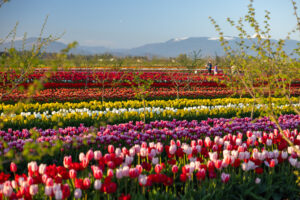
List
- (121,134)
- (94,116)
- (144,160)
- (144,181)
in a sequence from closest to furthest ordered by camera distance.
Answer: (144,181)
(144,160)
(121,134)
(94,116)

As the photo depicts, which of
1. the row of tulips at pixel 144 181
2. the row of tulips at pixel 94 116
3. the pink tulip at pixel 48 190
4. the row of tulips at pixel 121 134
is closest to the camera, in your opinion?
the pink tulip at pixel 48 190

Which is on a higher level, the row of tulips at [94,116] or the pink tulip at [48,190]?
the pink tulip at [48,190]

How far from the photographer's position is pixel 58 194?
2.38 meters

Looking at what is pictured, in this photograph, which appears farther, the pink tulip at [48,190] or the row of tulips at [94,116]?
the row of tulips at [94,116]

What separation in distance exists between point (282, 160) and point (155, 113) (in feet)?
15.6

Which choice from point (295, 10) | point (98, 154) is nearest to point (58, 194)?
point (98, 154)

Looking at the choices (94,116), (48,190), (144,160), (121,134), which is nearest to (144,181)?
(48,190)

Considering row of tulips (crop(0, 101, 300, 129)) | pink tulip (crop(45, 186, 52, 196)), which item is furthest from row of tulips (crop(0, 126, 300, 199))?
row of tulips (crop(0, 101, 300, 129))

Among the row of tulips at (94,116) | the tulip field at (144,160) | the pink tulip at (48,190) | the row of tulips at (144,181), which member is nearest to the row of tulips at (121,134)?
the tulip field at (144,160)

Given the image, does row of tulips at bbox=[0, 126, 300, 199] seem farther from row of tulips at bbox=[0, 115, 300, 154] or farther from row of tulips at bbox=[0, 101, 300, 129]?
row of tulips at bbox=[0, 101, 300, 129]

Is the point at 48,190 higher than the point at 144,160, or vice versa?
the point at 48,190

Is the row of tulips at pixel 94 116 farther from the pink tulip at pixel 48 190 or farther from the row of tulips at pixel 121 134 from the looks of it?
the pink tulip at pixel 48 190

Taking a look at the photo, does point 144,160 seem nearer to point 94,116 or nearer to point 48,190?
point 48,190

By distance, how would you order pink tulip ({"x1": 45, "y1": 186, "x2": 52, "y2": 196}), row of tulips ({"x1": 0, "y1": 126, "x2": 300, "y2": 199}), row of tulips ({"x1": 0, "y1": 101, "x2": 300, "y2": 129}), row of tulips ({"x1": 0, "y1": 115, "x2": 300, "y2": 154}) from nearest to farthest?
1. pink tulip ({"x1": 45, "y1": 186, "x2": 52, "y2": 196})
2. row of tulips ({"x1": 0, "y1": 126, "x2": 300, "y2": 199})
3. row of tulips ({"x1": 0, "y1": 115, "x2": 300, "y2": 154})
4. row of tulips ({"x1": 0, "y1": 101, "x2": 300, "y2": 129})
